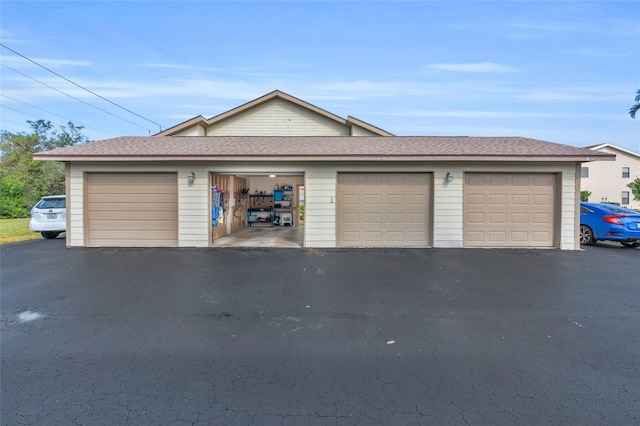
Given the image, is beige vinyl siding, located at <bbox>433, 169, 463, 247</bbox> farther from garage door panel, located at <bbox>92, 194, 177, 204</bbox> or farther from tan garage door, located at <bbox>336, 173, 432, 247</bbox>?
garage door panel, located at <bbox>92, 194, 177, 204</bbox>

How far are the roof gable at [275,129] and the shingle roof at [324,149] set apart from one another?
7.60ft

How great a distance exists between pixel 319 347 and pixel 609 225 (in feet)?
35.6

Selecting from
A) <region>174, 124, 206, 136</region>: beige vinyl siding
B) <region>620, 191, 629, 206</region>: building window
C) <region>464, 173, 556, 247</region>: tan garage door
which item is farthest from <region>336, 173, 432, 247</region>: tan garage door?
<region>620, 191, 629, 206</region>: building window

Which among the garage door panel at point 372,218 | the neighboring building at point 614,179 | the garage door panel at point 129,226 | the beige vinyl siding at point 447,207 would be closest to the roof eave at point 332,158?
the beige vinyl siding at point 447,207

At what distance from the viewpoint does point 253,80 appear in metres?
22.2

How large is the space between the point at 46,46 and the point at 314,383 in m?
20.7

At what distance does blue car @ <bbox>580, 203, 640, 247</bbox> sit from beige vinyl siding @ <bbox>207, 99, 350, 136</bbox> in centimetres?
902

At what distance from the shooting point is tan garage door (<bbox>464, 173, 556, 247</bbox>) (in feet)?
30.0

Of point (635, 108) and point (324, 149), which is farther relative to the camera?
point (635, 108)

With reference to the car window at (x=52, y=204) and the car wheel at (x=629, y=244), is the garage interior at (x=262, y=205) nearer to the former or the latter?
the car window at (x=52, y=204)

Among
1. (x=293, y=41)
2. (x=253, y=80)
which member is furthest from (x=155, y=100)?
(x=293, y=41)

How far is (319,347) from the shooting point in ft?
10.5

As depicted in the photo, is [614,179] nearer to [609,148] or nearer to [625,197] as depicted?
[625,197]

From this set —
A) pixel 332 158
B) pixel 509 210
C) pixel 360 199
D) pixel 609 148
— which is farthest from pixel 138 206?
pixel 609 148
